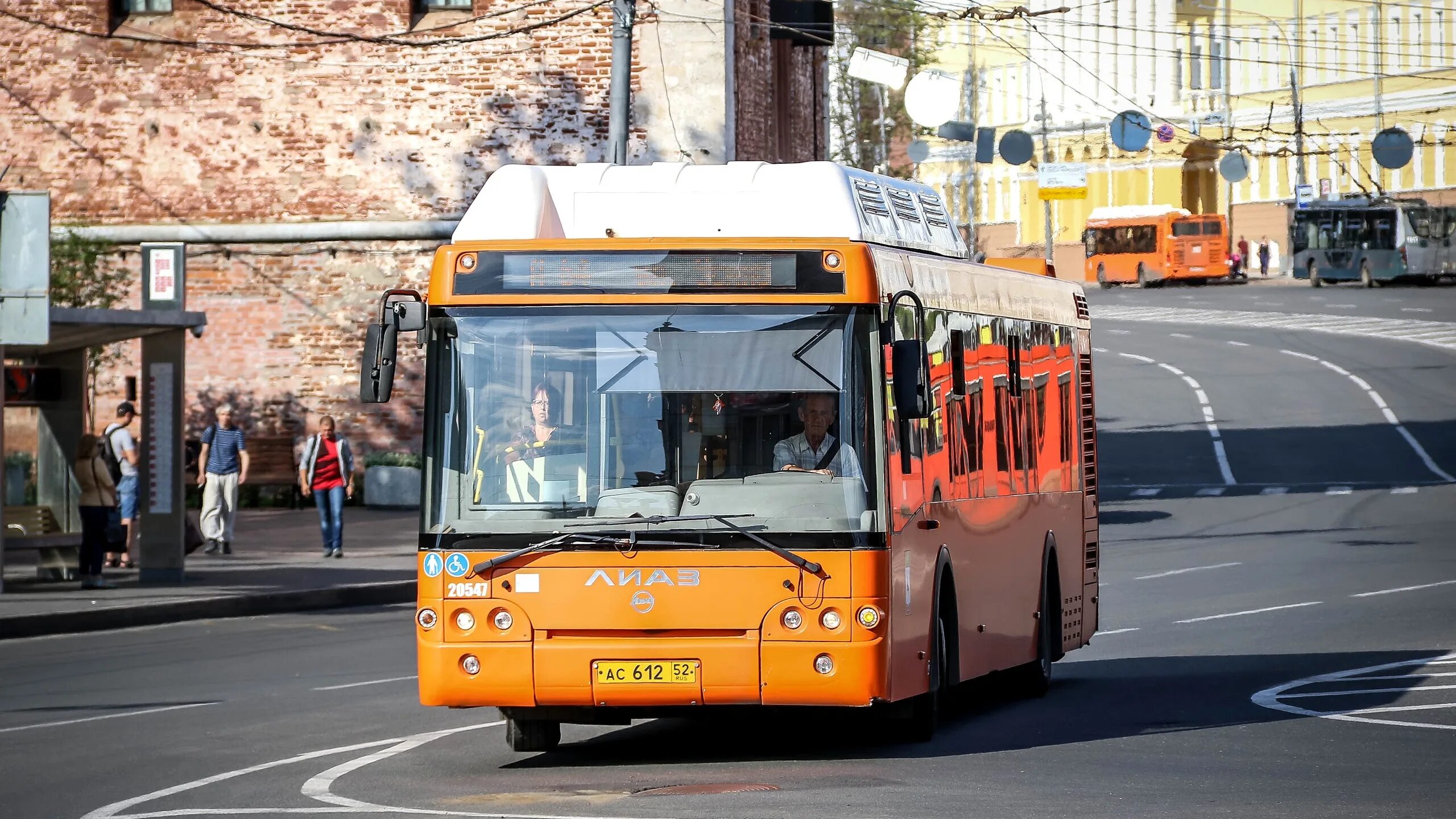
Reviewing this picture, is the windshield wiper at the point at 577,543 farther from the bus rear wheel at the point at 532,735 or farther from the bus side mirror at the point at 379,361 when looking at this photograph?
the bus rear wheel at the point at 532,735

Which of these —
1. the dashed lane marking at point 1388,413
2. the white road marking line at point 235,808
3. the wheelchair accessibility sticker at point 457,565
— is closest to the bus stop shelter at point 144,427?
the white road marking line at point 235,808

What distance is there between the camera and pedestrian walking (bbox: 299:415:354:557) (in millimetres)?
26891

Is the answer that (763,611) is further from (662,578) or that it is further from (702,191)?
(702,191)

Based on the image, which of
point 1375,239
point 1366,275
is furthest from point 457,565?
point 1366,275

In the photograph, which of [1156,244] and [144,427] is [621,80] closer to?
[144,427]

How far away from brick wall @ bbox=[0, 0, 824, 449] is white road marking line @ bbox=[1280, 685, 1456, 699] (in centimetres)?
2257

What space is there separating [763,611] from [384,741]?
8.60 ft

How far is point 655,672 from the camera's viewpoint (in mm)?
10758

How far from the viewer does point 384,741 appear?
1234 centimetres

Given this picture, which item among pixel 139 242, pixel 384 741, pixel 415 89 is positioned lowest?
pixel 384 741

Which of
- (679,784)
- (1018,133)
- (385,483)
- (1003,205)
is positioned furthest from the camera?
(1003,205)

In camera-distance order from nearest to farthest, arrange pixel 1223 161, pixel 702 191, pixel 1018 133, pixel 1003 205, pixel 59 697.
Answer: pixel 702 191 → pixel 59 697 → pixel 1018 133 → pixel 1223 161 → pixel 1003 205

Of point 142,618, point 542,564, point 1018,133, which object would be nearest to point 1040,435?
point 542,564

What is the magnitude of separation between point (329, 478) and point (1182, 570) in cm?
957
